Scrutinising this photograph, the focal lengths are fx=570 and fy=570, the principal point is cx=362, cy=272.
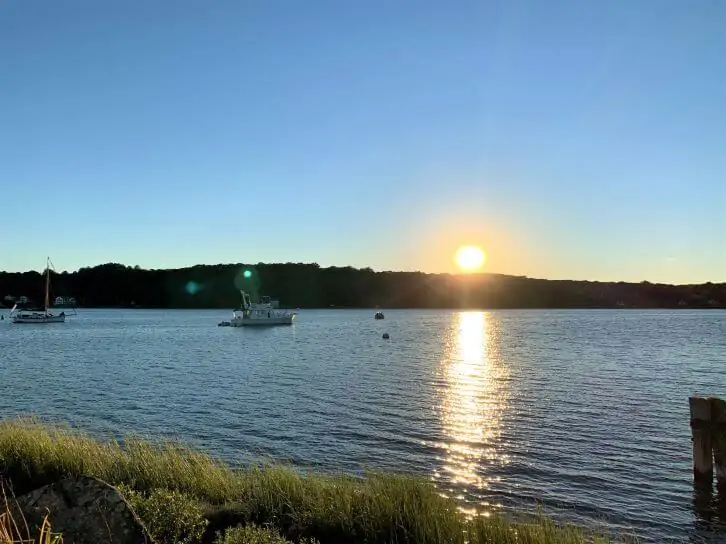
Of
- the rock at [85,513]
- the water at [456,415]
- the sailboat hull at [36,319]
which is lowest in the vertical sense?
the water at [456,415]

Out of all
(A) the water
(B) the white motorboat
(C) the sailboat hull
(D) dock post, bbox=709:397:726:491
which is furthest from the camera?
(C) the sailboat hull

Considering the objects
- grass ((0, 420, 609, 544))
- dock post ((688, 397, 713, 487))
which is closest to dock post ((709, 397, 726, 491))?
dock post ((688, 397, 713, 487))

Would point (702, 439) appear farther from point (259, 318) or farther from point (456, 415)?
point (259, 318)

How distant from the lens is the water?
16.0m

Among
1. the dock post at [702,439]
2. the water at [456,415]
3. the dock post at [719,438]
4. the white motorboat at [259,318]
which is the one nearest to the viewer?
the dock post at [719,438]

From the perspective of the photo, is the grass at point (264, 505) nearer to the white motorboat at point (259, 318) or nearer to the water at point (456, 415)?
the water at point (456, 415)

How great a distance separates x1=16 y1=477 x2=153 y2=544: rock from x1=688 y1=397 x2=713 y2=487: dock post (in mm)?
14390

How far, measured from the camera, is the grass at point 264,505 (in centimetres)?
914

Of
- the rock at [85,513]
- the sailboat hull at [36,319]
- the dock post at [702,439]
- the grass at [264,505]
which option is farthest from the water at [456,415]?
the sailboat hull at [36,319]

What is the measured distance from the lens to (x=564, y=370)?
146 ft

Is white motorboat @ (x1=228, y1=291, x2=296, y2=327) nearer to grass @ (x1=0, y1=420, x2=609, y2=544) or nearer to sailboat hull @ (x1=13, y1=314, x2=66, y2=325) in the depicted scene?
sailboat hull @ (x1=13, y1=314, x2=66, y2=325)

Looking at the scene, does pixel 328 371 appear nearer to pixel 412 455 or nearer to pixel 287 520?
pixel 412 455

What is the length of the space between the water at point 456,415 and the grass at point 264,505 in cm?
473

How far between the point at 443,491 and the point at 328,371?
29.9 meters
